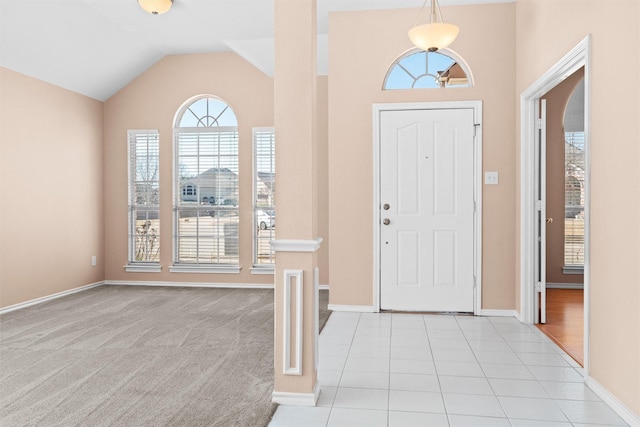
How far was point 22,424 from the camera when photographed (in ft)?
7.22

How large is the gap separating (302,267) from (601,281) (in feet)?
5.54

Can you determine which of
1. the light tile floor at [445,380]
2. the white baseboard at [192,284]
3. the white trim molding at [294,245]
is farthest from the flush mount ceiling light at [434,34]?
the white baseboard at [192,284]

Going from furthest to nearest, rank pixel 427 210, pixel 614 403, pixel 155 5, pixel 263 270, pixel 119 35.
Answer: pixel 263 270
pixel 119 35
pixel 427 210
pixel 155 5
pixel 614 403

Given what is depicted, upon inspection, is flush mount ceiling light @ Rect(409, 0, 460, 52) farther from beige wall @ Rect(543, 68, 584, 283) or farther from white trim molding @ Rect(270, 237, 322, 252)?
beige wall @ Rect(543, 68, 584, 283)

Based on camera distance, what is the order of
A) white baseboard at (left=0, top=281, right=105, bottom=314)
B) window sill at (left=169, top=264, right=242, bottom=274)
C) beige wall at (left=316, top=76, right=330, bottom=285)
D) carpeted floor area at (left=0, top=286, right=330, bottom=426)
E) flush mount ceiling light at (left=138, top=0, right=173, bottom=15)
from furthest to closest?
window sill at (left=169, top=264, right=242, bottom=274)
beige wall at (left=316, top=76, right=330, bottom=285)
white baseboard at (left=0, top=281, right=105, bottom=314)
flush mount ceiling light at (left=138, top=0, right=173, bottom=15)
carpeted floor area at (left=0, top=286, right=330, bottom=426)

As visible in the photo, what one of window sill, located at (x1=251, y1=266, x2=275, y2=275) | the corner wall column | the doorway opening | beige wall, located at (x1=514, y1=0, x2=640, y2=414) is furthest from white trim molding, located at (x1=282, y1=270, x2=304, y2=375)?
the doorway opening

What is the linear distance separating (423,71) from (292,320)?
3.03 metres

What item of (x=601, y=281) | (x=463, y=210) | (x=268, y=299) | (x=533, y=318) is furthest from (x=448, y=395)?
(x=268, y=299)

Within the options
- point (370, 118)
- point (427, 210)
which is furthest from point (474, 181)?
point (370, 118)

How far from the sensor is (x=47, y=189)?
5051mm

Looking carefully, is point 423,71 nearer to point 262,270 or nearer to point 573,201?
point 573,201

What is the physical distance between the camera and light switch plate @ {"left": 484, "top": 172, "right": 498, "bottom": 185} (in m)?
4.24

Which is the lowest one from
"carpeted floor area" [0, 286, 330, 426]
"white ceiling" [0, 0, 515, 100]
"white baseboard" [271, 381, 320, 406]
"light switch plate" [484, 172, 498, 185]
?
"carpeted floor area" [0, 286, 330, 426]

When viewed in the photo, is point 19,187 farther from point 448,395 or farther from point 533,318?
point 533,318
